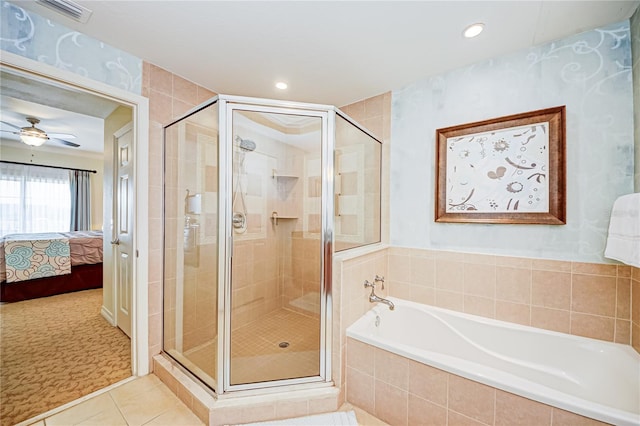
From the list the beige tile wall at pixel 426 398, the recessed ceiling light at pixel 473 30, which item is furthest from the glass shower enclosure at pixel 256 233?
the recessed ceiling light at pixel 473 30

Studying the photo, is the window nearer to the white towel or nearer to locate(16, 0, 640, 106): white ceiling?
locate(16, 0, 640, 106): white ceiling

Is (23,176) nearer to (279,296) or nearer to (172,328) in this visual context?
(172,328)

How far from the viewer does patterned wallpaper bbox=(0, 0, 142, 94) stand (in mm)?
1398

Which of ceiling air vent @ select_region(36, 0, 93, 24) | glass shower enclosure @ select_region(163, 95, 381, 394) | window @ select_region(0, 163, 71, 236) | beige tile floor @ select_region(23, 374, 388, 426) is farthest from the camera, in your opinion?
window @ select_region(0, 163, 71, 236)

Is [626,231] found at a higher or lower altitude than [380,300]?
higher

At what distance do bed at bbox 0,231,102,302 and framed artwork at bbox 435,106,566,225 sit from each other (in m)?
5.04

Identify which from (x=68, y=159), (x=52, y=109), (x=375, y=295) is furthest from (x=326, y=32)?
(x=68, y=159)

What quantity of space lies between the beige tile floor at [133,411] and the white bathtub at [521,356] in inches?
22.8

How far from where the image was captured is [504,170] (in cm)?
182

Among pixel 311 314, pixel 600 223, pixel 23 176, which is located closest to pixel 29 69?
pixel 311 314

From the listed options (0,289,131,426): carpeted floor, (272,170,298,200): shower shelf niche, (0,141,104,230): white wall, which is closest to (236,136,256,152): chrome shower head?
(272,170,298,200): shower shelf niche

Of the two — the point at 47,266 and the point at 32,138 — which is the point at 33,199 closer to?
the point at 32,138

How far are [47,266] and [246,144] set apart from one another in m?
3.95

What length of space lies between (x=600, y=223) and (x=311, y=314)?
199 cm
